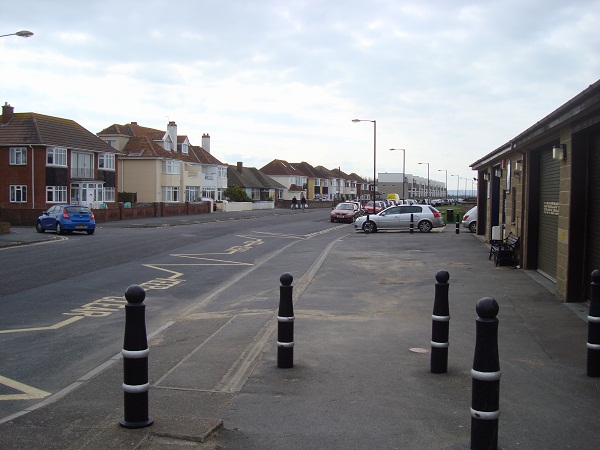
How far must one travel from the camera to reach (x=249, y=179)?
108 metres

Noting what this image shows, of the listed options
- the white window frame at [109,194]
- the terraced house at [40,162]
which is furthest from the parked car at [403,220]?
the white window frame at [109,194]

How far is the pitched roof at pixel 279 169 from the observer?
126 m

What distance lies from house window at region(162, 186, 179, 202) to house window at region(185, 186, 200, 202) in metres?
3.33

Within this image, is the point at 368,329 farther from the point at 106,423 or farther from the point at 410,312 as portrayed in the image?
the point at 106,423

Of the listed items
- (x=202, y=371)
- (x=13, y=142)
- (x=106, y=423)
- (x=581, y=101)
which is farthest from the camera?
(x=13, y=142)

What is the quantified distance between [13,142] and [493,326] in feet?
170

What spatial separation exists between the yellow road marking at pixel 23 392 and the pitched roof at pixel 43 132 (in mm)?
46874

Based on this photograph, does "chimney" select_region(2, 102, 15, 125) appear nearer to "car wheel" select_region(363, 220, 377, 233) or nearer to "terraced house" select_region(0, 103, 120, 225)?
"terraced house" select_region(0, 103, 120, 225)

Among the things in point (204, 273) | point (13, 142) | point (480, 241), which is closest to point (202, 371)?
point (204, 273)

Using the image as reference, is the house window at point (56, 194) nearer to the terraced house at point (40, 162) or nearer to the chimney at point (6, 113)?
the terraced house at point (40, 162)

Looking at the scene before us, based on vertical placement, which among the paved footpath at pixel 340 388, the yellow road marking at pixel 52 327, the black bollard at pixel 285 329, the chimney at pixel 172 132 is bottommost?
the yellow road marking at pixel 52 327

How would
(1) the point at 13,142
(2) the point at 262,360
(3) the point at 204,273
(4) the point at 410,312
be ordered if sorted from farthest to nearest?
(1) the point at 13,142 < (3) the point at 204,273 < (4) the point at 410,312 < (2) the point at 262,360

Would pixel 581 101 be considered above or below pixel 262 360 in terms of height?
above

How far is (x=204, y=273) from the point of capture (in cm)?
1659
